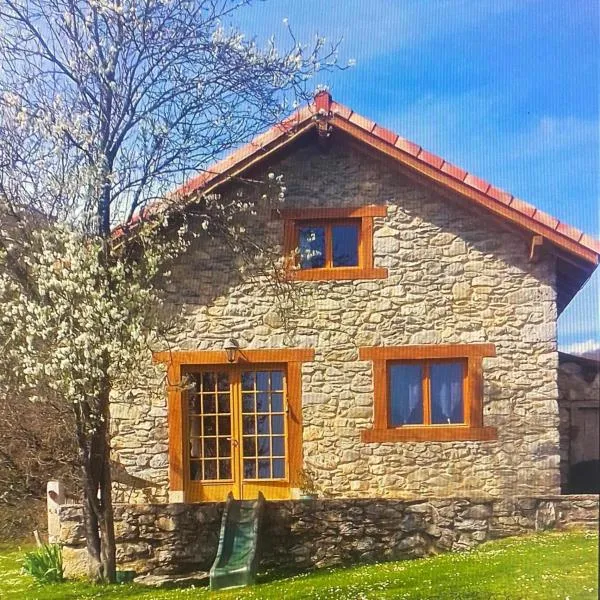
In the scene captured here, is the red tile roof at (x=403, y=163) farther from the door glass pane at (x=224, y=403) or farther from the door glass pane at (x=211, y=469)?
the door glass pane at (x=211, y=469)

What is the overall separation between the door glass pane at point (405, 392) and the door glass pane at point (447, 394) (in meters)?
0.11

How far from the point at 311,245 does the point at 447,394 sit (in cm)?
138

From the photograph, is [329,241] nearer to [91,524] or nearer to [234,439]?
[234,439]

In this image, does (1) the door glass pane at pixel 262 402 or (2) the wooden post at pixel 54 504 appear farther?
(1) the door glass pane at pixel 262 402

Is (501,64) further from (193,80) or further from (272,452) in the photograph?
(272,452)

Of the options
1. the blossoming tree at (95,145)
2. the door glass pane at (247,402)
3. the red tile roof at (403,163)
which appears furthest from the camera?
the door glass pane at (247,402)

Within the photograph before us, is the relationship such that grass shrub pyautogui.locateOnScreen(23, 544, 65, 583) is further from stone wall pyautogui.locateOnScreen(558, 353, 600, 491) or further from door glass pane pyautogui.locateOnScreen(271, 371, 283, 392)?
stone wall pyautogui.locateOnScreen(558, 353, 600, 491)

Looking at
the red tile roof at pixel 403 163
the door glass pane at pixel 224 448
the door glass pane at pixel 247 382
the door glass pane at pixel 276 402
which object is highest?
the red tile roof at pixel 403 163

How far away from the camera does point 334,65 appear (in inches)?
141

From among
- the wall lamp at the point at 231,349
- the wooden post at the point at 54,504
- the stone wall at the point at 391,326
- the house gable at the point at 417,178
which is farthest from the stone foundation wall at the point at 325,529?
the house gable at the point at 417,178

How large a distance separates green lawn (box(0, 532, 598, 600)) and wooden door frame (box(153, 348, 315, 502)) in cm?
84

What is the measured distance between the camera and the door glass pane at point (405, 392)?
521cm

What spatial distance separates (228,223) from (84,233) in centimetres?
105

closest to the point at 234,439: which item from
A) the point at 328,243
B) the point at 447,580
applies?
the point at 328,243
